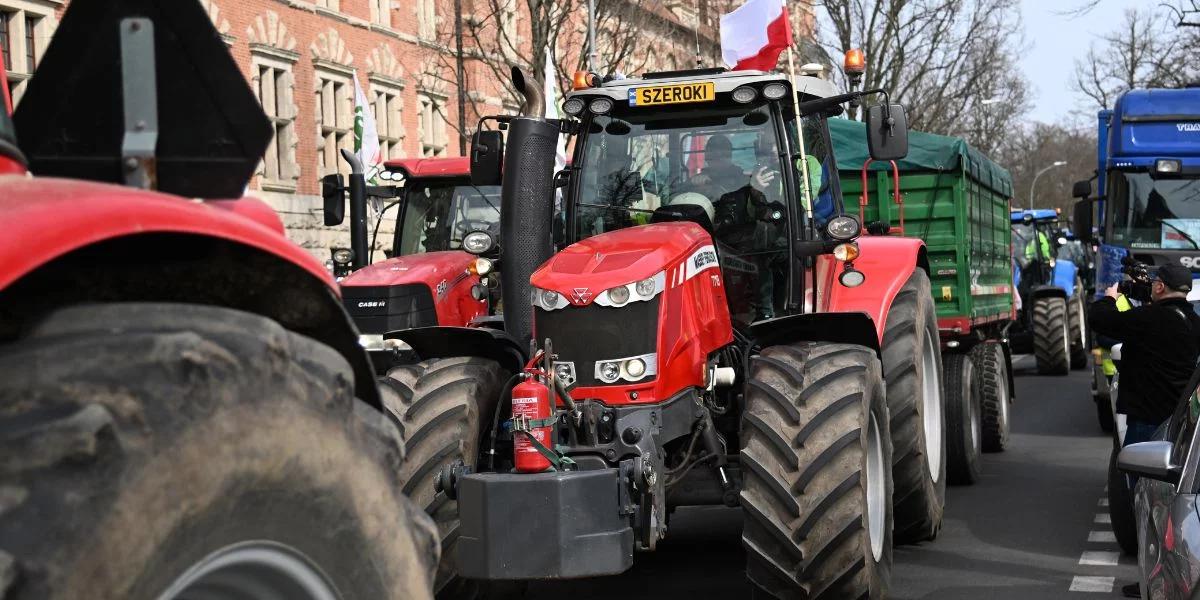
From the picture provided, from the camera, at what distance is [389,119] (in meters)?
34.5

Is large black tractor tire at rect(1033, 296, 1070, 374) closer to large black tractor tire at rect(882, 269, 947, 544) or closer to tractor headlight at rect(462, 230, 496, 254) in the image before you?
large black tractor tire at rect(882, 269, 947, 544)

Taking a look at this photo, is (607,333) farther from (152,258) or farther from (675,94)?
(152,258)

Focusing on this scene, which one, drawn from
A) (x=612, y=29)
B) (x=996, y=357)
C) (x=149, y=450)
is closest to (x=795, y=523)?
(x=149, y=450)

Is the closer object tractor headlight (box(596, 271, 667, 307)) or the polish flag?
tractor headlight (box(596, 271, 667, 307))

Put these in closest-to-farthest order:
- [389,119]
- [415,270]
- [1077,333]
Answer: [415,270]
[1077,333]
[389,119]

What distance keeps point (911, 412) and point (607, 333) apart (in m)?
2.13

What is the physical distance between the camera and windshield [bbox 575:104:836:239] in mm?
7836

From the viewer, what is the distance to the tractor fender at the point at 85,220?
207cm

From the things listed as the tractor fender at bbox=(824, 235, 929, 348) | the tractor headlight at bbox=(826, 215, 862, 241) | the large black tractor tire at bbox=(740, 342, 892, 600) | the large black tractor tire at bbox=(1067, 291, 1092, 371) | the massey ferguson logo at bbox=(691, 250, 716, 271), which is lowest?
the large black tractor tire at bbox=(1067, 291, 1092, 371)

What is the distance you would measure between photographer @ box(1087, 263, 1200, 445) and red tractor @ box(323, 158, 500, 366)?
393 cm

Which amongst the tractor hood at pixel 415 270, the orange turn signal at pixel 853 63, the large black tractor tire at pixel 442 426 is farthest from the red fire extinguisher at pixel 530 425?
the tractor hood at pixel 415 270

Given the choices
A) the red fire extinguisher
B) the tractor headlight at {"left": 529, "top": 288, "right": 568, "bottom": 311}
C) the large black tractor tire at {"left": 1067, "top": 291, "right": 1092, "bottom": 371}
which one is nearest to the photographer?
the tractor headlight at {"left": 529, "top": 288, "right": 568, "bottom": 311}

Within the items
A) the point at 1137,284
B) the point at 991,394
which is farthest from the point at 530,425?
the point at 991,394

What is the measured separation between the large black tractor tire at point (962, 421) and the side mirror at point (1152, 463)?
5776mm
